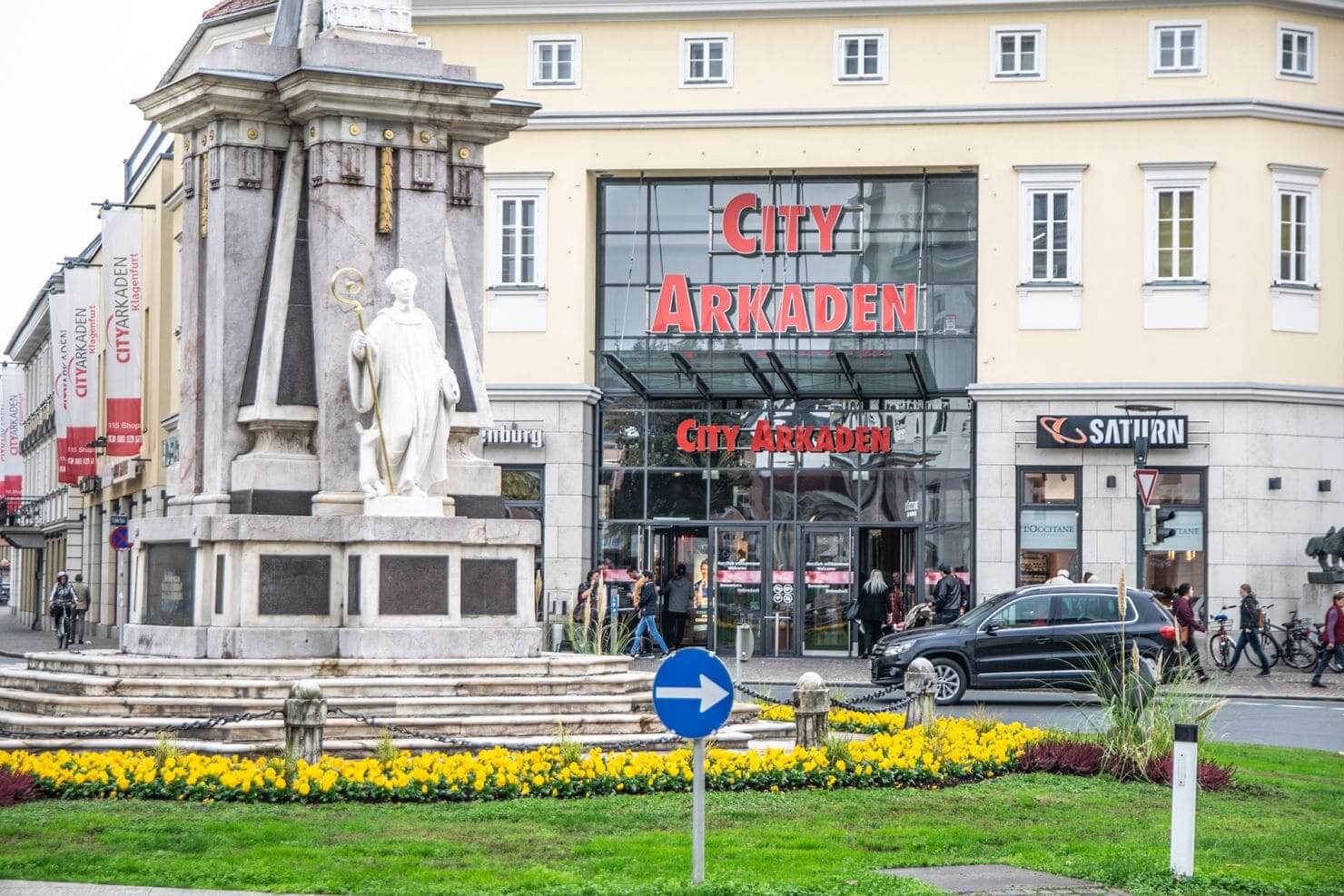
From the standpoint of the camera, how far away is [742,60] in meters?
40.7

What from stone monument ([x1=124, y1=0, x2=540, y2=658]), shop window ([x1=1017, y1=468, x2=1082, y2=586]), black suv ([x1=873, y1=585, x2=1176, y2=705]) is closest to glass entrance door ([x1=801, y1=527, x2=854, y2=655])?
shop window ([x1=1017, y1=468, x2=1082, y2=586])

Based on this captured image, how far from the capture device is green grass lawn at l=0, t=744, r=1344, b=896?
1109cm

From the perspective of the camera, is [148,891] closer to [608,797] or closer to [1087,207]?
[608,797]

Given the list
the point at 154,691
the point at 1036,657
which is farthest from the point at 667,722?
the point at 1036,657

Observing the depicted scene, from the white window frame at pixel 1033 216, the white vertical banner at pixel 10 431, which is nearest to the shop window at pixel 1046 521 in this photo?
the white window frame at pixel 1033 216

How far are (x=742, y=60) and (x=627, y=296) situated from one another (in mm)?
5103

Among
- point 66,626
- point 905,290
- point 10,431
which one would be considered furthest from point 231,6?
point 10,431

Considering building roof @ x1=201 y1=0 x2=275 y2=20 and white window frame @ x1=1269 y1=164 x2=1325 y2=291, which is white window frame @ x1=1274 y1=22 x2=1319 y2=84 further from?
building roof @ x1=201 y1=0 x2=275 y2=20

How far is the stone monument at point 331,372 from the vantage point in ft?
59.3

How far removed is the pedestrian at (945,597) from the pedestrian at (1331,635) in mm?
6234

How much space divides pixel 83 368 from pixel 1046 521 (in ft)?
78.8

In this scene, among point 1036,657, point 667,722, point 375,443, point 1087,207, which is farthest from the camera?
point 1087,207

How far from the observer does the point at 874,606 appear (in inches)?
1522

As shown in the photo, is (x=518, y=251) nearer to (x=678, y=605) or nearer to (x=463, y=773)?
(x=678, y=605)
